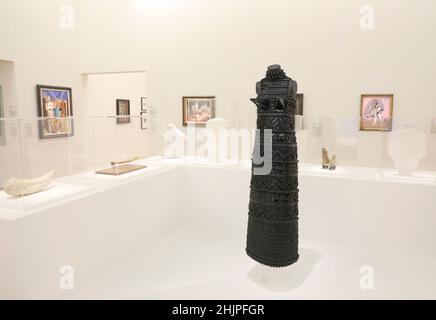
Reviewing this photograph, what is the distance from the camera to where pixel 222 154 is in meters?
4.66

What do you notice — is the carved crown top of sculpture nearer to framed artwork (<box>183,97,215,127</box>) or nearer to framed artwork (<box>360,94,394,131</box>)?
framed artwork (<box>360,94,394,131</box>)

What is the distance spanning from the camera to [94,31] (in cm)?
787

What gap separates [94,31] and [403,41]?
20.2ft

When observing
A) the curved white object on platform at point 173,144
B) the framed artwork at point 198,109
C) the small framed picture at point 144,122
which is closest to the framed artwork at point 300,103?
the framed artwork at point 198,109

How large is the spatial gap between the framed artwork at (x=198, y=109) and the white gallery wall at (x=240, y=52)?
0.53ft

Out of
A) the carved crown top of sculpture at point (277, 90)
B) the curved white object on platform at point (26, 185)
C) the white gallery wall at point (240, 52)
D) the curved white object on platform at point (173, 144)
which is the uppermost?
the white gallery wall at point (240, 52)

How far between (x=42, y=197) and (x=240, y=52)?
486cm

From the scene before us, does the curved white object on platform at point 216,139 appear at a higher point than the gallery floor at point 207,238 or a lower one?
higher

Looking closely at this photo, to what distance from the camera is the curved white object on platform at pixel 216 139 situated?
4.62 m

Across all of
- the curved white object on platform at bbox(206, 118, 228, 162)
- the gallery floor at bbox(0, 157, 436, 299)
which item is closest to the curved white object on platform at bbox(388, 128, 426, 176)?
the gallery floor at bbox(0, 157, 436, 299)

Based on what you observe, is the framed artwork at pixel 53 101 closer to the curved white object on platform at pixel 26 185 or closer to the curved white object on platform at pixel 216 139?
the curved white object on platform at pixel 216 139

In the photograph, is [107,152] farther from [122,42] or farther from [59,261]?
[122,42]

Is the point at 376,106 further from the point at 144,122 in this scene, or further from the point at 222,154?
the point at 144,122
